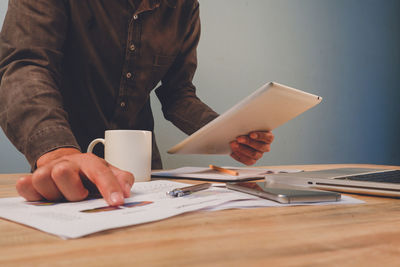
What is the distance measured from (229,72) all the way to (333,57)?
86cm

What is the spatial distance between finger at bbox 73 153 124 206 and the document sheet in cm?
1

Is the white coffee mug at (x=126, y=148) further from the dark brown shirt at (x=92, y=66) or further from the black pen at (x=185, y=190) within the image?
the black pen at (x=185, y=190)

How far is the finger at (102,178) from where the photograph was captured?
40 centimetres

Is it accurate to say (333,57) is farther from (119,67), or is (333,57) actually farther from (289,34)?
(119,67)

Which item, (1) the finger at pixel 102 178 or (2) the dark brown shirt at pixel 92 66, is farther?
(2) the dark brown shirt at pixel 92 66

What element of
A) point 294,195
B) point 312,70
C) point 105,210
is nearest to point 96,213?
point 105,210

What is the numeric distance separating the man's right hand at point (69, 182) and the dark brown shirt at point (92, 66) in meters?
0.20

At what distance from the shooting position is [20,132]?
2.26 ft

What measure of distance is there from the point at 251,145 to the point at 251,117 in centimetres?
19

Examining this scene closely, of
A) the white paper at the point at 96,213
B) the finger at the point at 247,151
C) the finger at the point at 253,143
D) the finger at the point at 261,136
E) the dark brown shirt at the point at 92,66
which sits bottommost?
the white paper at the point at 96,213

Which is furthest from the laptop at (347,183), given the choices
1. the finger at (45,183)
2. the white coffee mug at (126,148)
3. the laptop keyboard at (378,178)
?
the finger at (45,183)

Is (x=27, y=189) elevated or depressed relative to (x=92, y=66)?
depressed

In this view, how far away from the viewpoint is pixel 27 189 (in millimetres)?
433

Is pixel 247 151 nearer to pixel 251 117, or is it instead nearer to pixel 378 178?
pixel 251 117
